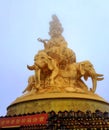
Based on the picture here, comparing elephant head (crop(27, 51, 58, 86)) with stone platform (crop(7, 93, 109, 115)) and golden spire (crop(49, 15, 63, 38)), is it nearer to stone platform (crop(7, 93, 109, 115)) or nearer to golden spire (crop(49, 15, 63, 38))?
stone platform (crop(7, 93, 109, 115))

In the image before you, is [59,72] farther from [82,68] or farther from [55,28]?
[55,28]

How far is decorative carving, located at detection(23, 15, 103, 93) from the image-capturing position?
1900cm

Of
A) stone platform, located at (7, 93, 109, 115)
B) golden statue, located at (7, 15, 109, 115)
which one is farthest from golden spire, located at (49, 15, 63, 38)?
stone platform, located at (7, 93, 109, 115)

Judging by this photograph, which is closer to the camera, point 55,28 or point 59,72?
point 59,72

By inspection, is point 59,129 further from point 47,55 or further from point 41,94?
point 47,55

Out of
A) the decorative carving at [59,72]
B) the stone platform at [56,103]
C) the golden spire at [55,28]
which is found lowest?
the stone platform at [56,103]

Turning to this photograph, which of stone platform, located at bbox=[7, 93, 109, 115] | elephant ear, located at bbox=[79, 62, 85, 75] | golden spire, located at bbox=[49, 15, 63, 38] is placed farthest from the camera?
golden spire, located at bbox=[49, 15, 63, 38]

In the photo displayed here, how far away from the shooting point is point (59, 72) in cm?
1970

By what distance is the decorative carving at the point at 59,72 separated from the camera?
19000 millimetres

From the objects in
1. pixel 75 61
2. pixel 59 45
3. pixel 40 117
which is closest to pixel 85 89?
pixel 75 61

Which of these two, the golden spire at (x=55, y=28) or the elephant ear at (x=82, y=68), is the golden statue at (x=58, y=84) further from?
the golden spire at (x=55, y=28)

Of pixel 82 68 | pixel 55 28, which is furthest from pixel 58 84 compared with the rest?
pixel 55 28

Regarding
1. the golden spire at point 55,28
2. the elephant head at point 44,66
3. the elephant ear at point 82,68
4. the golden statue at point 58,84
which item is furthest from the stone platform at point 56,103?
the golden spire at point 55,28

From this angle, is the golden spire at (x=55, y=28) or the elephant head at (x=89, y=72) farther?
the golden spire at (x=55, y=28)
